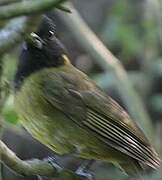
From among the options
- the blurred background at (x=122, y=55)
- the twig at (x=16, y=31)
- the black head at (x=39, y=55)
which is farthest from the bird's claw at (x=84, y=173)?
the twig at (x=16, y=31)

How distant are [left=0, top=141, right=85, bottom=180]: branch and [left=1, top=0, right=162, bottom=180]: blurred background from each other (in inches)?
61.7

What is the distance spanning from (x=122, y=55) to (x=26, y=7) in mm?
4902

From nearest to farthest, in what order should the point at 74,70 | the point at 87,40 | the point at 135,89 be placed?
the point at 74,70, the point at 87,40, the point at 135,89

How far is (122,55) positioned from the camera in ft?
23.4

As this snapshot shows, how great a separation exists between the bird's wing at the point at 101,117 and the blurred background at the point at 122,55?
2.98 feet

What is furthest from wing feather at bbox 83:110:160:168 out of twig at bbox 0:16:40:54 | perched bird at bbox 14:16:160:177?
twig at bbox 0:16:40:54

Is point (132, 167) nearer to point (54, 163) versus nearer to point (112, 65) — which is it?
point (54, 163)

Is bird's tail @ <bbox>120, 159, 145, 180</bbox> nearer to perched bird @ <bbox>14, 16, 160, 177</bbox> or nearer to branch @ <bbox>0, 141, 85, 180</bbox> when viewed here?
perched bird @ <bbox>14, 16, 160, 177</bbox>

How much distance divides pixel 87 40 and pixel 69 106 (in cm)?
141

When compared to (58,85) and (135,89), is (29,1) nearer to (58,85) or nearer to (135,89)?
(58,85)

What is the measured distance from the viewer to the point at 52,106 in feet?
12.9

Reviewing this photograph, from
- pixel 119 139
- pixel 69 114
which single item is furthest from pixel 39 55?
pixel 119 139

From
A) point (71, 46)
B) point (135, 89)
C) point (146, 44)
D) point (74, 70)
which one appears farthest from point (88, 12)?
point (74, 70)

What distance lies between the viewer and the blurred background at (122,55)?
5797 millimetres
